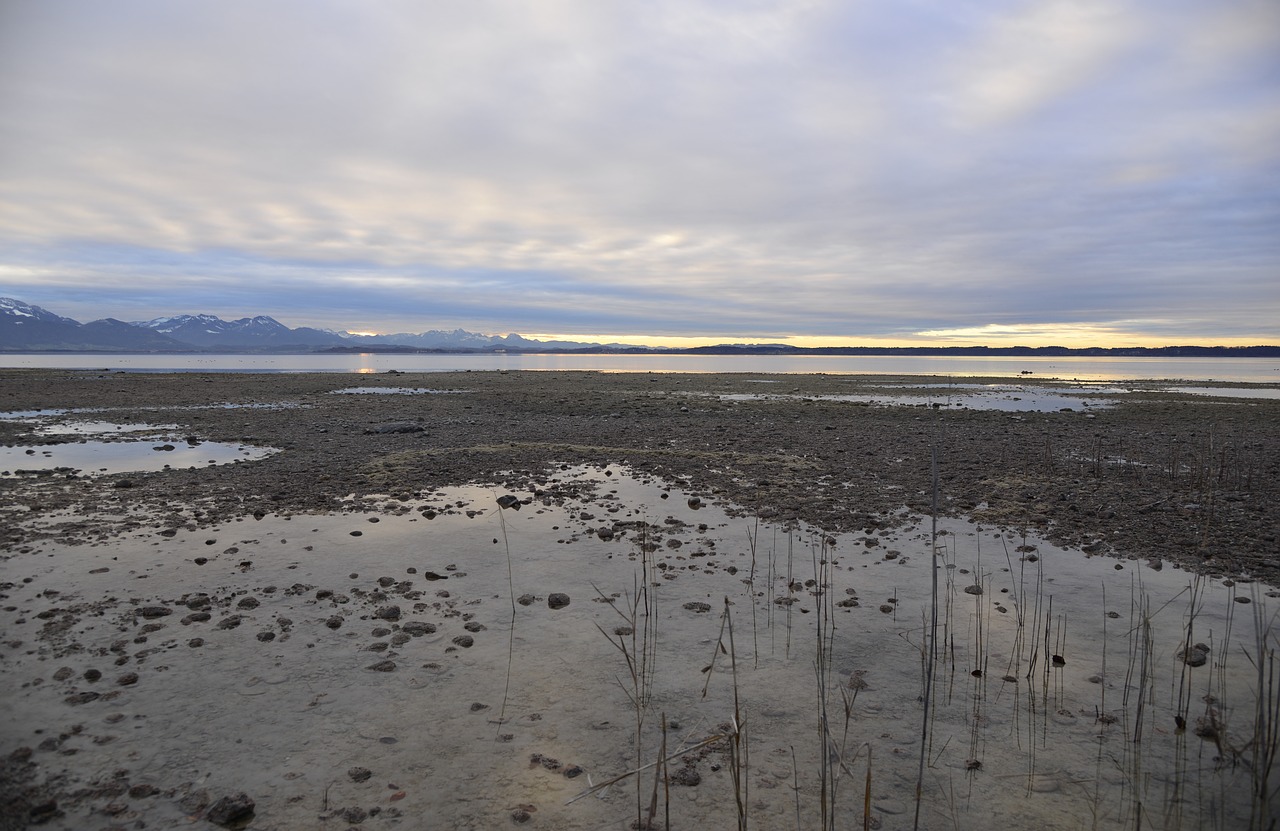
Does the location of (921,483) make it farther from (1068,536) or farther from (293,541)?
(293,541)

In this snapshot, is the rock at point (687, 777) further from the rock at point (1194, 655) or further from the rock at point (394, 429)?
the rock at point (394, 429)

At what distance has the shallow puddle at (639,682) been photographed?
495cm

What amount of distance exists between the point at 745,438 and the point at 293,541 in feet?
51.5

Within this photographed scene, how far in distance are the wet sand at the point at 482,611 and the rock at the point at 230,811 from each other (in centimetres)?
3

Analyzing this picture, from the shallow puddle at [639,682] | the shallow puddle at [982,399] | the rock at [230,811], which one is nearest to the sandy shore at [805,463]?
the shallow puddle at [639,682]

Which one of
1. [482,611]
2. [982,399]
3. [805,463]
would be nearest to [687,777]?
[482,611]

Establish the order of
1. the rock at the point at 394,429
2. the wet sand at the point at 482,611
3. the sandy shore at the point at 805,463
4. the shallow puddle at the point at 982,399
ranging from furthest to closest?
the shallow puddle at the point at 982,399 < the rock at the point at 394,429 < the sandy shore at the point at 805,463 < the wet sand at the point at 482,611

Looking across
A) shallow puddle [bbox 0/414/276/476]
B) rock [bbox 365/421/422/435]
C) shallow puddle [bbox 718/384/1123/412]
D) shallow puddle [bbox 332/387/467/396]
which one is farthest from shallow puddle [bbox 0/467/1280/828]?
shallow puddle [bbox 332/387/467/396]

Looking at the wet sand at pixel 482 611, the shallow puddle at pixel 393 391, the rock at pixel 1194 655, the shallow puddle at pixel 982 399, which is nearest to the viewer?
the wet sand at pixel 482 611

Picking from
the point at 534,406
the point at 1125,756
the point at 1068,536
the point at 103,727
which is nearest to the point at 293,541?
the point at 103,727

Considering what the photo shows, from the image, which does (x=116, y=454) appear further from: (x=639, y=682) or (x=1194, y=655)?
(x=1194, y=655)

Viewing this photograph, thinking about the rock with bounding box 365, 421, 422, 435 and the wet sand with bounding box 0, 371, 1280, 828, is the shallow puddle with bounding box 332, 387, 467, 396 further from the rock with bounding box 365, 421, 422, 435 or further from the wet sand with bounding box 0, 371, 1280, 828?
the wet sand with bounding box 0, 371, 1280, 828

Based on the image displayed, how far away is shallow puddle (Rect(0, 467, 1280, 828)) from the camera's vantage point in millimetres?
4949

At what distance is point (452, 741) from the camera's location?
563 centimetres
